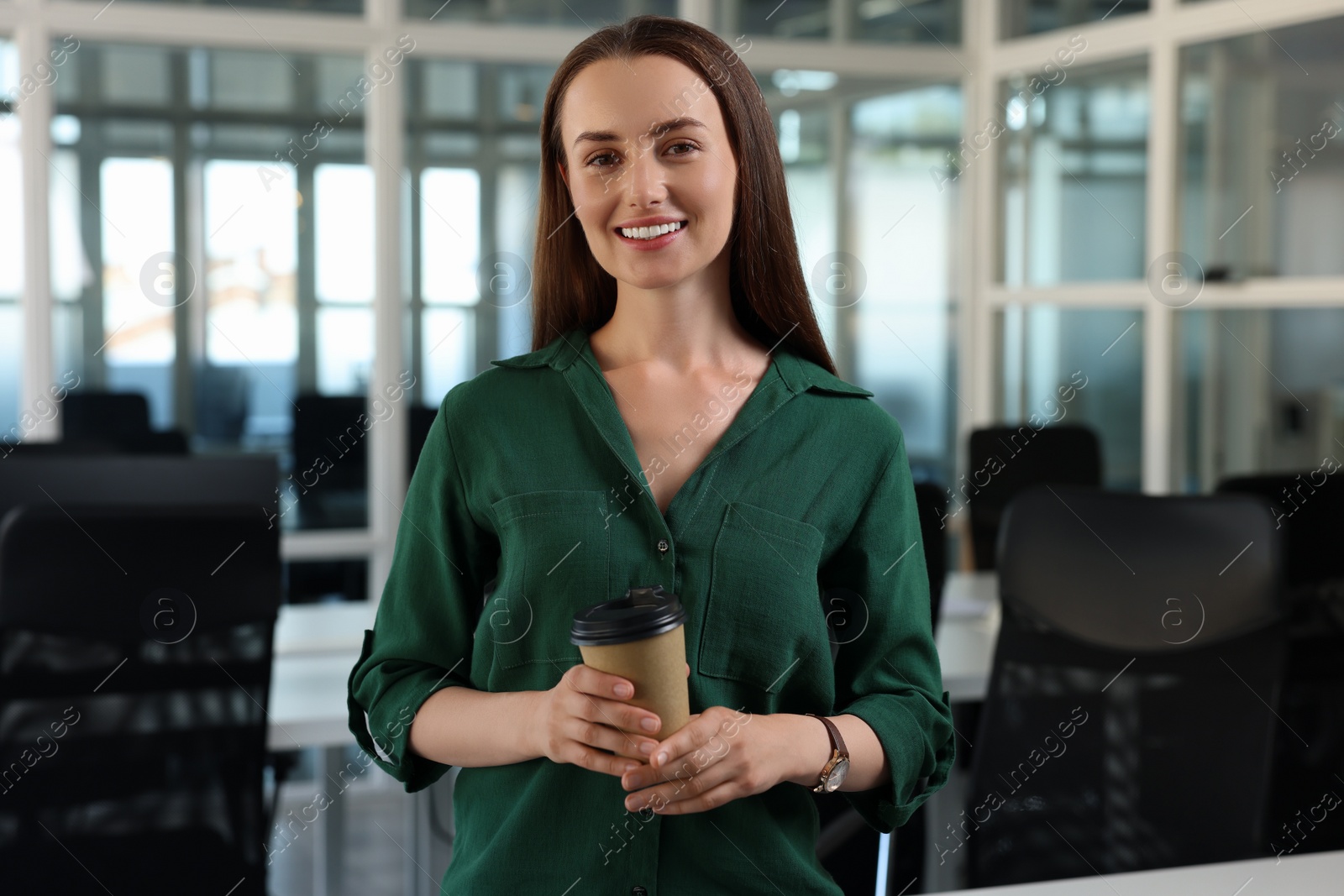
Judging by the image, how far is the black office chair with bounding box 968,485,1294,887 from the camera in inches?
79.4

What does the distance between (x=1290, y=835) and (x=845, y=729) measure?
74.2 inches

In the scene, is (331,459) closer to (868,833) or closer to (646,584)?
(868,833)

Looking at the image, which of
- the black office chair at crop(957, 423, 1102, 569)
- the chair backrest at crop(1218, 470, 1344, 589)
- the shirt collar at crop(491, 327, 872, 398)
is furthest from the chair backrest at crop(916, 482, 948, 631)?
the black office chair at crop(957, 423, 1102, 569)

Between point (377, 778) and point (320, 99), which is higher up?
point (320, 99)

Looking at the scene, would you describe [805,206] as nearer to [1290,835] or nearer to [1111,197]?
[1111,197]

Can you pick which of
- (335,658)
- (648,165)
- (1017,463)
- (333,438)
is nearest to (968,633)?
(1017,463)

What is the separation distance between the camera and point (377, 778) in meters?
3.94

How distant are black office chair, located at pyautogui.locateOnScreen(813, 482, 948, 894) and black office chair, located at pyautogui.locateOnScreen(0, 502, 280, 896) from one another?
96 cm

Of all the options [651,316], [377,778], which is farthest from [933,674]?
[377,778]

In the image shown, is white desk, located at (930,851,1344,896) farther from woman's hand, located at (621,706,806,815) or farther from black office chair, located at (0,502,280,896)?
black office chair, located at (0,502,280,896)

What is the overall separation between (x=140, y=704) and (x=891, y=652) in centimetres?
125

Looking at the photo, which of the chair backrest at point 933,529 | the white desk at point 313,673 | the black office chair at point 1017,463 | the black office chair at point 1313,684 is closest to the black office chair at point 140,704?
the white desk at point 313,673

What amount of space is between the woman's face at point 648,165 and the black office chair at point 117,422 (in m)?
3.44

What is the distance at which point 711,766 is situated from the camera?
1029 millimetres
